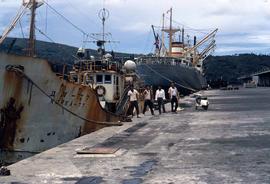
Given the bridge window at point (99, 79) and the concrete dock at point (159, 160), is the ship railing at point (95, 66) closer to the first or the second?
the bridge window at point (99, 79)

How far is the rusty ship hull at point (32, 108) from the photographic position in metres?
17.0

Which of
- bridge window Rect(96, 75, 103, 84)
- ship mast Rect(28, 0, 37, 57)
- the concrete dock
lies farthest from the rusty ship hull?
bridge window Rect(96, 75, 103, 84)

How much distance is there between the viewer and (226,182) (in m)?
8.12

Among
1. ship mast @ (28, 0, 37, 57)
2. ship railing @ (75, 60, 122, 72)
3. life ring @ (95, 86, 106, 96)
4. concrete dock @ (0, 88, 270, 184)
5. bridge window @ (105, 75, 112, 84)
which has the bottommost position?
concrete dock @ (0, 88, 270, 184)

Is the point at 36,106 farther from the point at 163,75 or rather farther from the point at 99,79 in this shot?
the point at 163,75

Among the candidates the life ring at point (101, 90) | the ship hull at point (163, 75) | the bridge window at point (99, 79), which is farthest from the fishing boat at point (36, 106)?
the ship hull at point (163, 75)

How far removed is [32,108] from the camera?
58.9 feet

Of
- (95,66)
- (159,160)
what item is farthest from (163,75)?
(159,160)

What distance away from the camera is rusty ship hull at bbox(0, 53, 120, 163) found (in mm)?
16969

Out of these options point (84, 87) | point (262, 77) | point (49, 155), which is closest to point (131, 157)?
point (49, 155)

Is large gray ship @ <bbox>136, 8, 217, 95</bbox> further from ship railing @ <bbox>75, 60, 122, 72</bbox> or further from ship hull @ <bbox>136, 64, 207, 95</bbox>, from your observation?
ship railing @ <bbox>75, 60, 122, 72</bbox>

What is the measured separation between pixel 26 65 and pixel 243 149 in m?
8.57

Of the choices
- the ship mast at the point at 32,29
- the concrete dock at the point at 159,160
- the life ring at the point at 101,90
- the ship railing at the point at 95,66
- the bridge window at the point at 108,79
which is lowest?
the concrete dock at the point at 159,160

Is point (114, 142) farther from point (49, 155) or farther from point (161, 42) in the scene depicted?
point (161, 42)
